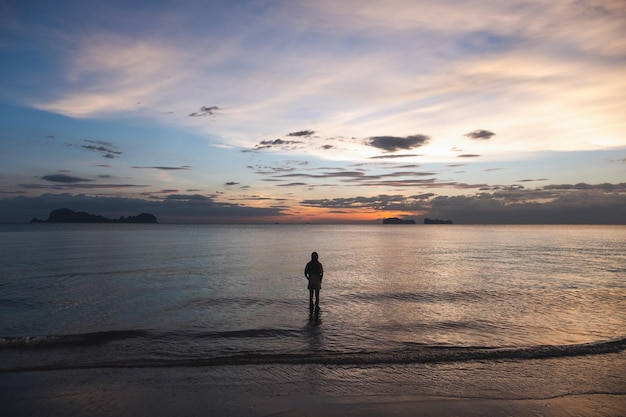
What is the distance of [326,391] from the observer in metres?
9.96

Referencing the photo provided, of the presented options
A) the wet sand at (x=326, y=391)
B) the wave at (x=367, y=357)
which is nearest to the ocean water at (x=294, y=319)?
the wave at (x=367, y=357)

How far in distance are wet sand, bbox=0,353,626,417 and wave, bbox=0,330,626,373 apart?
17.4 inches

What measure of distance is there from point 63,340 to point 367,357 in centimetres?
1167

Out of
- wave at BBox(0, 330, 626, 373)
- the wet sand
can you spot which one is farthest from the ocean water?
the wet sand

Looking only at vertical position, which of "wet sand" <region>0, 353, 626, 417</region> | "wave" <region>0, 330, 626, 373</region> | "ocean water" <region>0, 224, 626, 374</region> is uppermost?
"wet sand" <region>0, 353, 626, 417</region>

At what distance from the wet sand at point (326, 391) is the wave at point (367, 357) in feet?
1.45

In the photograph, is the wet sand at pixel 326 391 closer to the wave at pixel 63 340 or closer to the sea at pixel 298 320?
the sea at pixel 298 320

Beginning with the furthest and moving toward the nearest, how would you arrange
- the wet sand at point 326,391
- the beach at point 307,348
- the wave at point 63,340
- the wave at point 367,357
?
the wave at point 63,340
the wave at point 367,357
the beach at point 307,348
the wet sand at point 326,391

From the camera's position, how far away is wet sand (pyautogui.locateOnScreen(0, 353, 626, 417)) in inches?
348

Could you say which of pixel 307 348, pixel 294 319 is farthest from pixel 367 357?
pixel 294 319

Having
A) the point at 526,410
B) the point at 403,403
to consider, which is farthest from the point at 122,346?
the point at 526,410

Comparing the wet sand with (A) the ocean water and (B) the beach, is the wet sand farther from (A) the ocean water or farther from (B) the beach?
(A) the ocean water

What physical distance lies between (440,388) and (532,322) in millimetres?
10818

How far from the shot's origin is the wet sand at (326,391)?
29.0 ft
